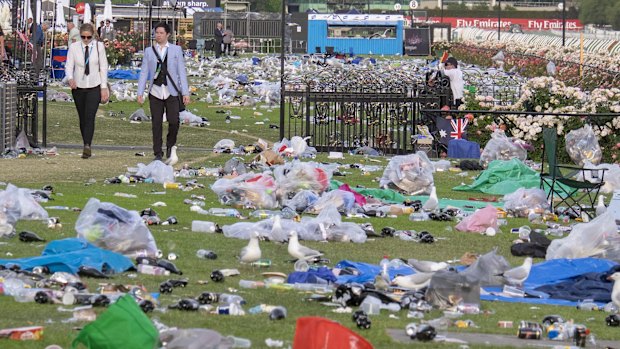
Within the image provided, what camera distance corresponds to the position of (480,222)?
575 inches

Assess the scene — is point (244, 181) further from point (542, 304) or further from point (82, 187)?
point (542, 304)

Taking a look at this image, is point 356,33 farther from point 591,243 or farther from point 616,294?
point 616,294

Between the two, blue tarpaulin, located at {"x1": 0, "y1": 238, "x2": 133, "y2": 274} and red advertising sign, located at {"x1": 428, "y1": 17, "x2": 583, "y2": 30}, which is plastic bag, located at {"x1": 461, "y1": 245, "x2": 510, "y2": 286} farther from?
red advertising sign, located at {"x1": 428, "y1": 17, "x2": 583, "y2": 30}

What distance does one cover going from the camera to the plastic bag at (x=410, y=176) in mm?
17672

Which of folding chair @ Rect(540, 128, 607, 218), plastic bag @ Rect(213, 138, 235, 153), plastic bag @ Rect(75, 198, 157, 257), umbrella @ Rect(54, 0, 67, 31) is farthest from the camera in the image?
umbrella @ Rect(54, 0, 67, 31)

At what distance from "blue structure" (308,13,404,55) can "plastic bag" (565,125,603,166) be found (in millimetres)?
58002

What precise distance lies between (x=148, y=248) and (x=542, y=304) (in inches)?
121

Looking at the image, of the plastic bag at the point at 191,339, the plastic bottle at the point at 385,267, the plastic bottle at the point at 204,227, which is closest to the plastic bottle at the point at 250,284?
the plastic bottle at the point at 385,267

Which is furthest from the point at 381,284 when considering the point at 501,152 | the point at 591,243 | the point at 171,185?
the point at 501,152

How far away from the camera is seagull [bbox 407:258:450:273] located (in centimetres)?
1147

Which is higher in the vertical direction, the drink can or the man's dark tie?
the man's dark tie

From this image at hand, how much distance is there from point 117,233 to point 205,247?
1.10 m

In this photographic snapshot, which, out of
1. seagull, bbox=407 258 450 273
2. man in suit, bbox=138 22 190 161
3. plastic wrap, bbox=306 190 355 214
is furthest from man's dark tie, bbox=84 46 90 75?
seagull, bbox=407 258 450 273

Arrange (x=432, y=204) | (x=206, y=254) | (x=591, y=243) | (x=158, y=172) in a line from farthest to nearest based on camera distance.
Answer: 1. (x=158, y=172)
2. (x=432, y=204)
3. (x=591, y=243)
4. (x=206, y=254)
